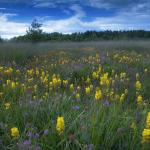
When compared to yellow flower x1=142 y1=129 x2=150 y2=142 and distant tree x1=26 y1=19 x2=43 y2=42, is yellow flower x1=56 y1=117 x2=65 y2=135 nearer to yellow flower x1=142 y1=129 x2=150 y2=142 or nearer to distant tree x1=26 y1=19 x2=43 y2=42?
yellow flower x1=142 y1=129 x2=150 y2=142

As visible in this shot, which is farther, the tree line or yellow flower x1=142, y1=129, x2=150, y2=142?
the tree line

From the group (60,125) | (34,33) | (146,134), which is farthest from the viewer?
(34,33)

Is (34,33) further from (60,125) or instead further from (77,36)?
(60,125)

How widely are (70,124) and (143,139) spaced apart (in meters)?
0.71

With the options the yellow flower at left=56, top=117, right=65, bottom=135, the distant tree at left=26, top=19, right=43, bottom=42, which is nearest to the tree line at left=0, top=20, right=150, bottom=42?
the distant tree at left=26, top=19, right=43, bottom=42

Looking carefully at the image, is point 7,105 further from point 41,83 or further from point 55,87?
point 41,83

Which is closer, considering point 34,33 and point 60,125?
point 60,125

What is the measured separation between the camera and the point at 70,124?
332 cm

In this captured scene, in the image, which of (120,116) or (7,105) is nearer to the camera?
(120,116)

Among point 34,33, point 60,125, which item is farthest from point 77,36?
point 60,125

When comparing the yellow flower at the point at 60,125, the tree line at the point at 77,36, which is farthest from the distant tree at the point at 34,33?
the yellow flower at the point at 60,125

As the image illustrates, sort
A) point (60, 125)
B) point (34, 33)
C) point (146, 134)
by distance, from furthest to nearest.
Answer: point (34, 33) < point (60, 125) < point (146, 134)

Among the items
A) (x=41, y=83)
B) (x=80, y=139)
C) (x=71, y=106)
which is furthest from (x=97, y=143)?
(x=41, y=83)

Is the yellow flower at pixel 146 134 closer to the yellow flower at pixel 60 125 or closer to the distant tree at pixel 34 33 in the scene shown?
the yellow flower at pixel 60 125
